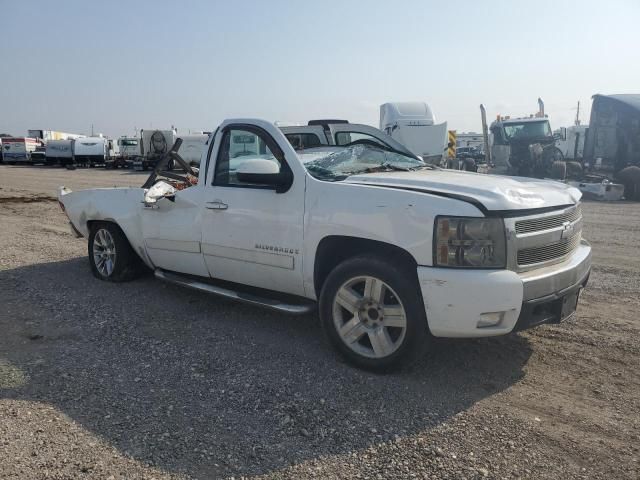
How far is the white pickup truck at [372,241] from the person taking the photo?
3.44 m

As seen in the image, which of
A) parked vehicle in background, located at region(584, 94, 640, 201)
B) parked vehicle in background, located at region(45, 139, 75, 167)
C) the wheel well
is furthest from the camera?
parked vehicle in background, located at region(45, 139, 75, 167)

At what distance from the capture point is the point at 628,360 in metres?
4.07

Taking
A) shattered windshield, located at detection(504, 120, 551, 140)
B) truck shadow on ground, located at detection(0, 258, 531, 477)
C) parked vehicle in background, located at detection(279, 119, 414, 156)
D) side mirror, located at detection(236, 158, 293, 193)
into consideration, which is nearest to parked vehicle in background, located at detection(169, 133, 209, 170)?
shattered windshield, located at detection(504, 120, 551, 140)

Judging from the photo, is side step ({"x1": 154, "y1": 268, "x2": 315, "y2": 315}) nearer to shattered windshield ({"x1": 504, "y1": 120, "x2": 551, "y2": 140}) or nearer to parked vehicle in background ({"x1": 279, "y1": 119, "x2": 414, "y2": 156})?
parked vehicle in background ({"x1": 279, "y1": 119, "x2": 414, "y2": 156})

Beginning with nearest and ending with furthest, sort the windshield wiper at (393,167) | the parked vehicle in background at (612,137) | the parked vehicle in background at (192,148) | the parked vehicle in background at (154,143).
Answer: the windshield wiper at (393,167)
the parked vehicle in background at (612,137)
the parked vehicle in background at (192,148)
the parked vehicle in background at (154,143)

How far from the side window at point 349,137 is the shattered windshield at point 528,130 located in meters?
16.4

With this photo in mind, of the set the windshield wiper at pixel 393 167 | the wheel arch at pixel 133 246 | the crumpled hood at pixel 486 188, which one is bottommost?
the wheel arch at pixel 133 246

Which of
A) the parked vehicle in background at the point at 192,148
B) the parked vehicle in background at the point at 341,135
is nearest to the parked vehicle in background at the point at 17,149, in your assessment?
the parked vehicle in background at the point at 192,148

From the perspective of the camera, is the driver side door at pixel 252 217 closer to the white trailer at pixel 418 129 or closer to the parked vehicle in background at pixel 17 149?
the white trailer at pixel 418 129

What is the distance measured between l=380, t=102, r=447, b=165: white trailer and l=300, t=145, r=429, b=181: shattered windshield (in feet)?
43.2

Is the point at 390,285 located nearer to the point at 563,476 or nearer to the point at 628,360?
the point at 563,476

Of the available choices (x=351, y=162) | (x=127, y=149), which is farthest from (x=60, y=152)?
(x=351, y=162)

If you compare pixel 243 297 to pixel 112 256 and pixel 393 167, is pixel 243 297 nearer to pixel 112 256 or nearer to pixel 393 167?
pixel 393 167

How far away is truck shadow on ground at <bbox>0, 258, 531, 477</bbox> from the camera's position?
3.05 m
